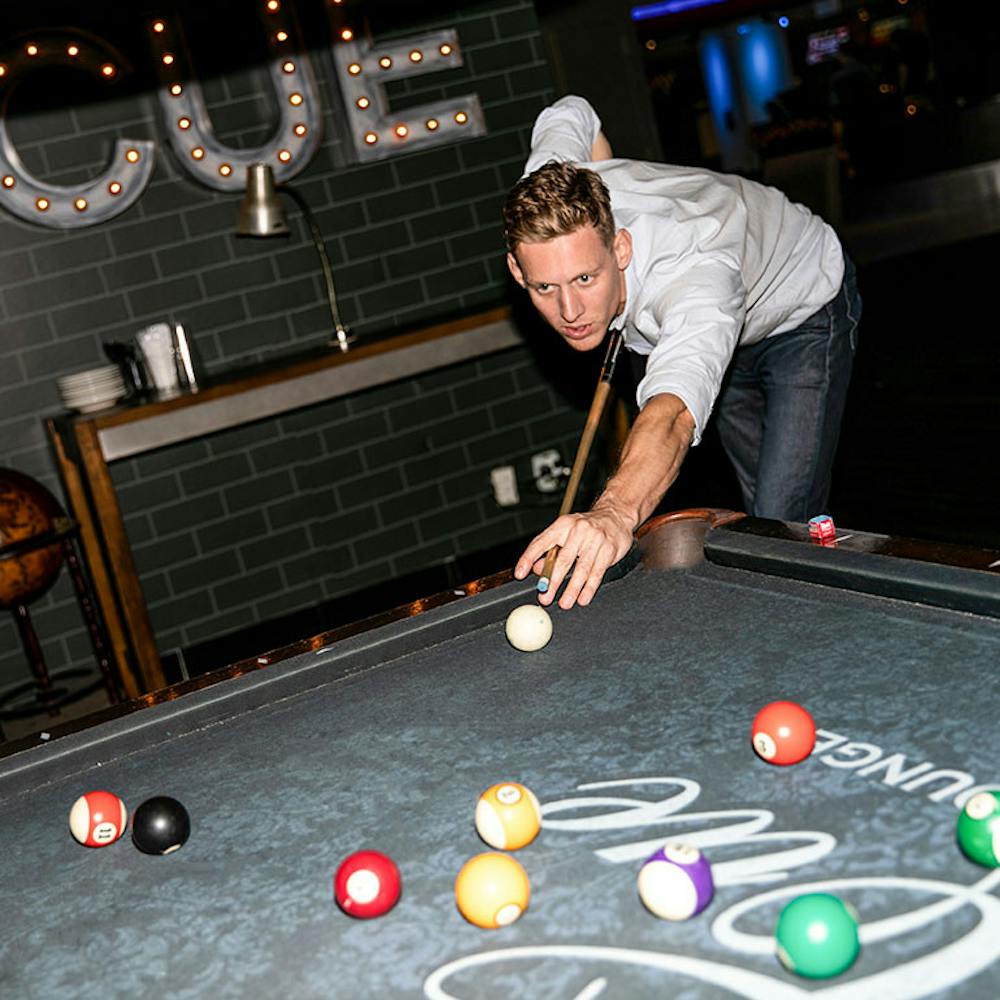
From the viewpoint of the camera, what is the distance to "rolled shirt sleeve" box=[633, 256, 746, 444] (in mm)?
2457

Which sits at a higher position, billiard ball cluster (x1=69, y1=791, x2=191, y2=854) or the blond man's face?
the blond man's face

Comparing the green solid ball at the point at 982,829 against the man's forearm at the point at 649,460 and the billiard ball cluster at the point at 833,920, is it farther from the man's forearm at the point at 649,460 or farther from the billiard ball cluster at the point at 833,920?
the man's forearm at the point at 649,460

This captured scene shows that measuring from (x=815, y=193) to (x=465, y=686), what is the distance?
7.48 metres

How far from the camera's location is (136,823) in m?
1.54

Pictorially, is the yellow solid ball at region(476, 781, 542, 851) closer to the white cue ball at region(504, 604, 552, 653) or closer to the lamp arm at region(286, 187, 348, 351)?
→ the white cue ball at region(504, 604, 552, 653)

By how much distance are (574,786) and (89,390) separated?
3.52 metres

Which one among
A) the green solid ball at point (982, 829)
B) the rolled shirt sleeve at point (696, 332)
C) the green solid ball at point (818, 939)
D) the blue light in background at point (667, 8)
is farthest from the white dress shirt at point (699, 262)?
the blue light in background at point (667, 8)

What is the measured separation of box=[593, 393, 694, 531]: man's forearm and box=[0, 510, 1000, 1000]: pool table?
0.08 metres

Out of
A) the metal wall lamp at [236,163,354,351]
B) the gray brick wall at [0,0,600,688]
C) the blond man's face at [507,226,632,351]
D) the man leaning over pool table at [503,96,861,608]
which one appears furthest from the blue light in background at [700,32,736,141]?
the blond man's face at [507,226,632,351]

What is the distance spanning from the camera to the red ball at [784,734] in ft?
4.61

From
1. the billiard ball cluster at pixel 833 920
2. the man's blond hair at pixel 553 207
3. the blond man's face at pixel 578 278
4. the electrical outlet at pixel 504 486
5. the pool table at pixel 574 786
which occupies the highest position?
the man's blond hair at pixel 553 207

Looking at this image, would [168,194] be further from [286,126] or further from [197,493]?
[197,493]

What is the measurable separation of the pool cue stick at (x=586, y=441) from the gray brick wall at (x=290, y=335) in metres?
2.26

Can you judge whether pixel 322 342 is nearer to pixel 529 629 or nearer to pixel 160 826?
pixel 529 629
